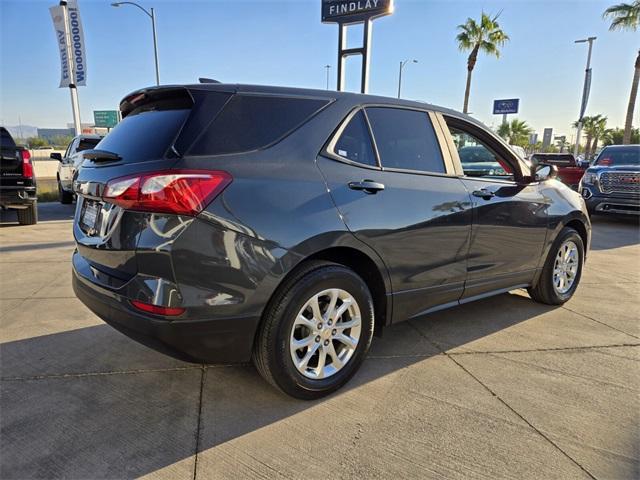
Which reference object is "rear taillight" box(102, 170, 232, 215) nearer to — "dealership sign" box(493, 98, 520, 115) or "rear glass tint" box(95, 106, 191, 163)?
"rear glass tint" box(95, 106, 191, 163)

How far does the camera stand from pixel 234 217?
206cm

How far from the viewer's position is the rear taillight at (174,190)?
1.98 meters

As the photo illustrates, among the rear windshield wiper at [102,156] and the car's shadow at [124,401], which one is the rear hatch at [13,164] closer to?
the car's shadow at [124,401]

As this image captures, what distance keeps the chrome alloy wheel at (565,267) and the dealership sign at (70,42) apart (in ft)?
57.3

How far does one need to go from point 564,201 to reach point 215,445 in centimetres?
371

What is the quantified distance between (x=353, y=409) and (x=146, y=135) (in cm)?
192

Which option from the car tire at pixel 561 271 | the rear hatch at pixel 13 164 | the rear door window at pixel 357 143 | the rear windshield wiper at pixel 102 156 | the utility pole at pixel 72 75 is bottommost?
the car tire at pixel 561 271

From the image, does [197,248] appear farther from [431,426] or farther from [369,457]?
[431,426]

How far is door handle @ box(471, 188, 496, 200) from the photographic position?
3235 mm

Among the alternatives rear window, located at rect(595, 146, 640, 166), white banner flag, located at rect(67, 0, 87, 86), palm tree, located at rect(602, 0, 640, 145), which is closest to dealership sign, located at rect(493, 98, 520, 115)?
palm tree, located at rect(602, 0, 640, 145)

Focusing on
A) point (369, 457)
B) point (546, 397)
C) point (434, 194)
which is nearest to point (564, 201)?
point (434, 194)

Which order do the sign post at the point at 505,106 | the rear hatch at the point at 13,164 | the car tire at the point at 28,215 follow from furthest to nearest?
the sign post at the point at 505,106, the car tire at the point at 28,215, the rear hatch at the point at 13,164

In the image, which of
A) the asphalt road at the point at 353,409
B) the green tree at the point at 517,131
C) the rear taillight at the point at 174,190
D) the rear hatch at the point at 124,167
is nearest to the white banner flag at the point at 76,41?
the asphalt road at the point at 353,409

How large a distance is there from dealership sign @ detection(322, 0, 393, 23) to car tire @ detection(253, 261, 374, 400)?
11.8 m
